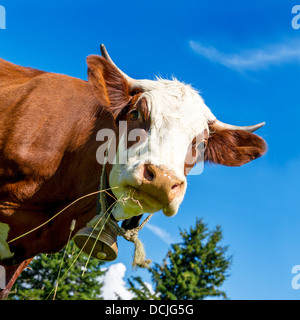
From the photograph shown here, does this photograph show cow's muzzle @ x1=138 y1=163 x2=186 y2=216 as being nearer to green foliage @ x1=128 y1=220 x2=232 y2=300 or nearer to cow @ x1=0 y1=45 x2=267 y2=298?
cow @ x1=0 y1=45 x2=267 y2=298

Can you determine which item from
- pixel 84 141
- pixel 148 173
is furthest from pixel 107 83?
pixel 148 173

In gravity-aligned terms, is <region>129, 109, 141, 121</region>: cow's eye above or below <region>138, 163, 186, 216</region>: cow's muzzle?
above

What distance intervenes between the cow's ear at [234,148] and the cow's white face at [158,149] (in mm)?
592

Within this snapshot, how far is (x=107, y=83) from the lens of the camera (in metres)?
4.99

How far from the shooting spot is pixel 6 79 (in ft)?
18.9

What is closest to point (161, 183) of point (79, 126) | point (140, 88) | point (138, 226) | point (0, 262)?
point (138, 226)

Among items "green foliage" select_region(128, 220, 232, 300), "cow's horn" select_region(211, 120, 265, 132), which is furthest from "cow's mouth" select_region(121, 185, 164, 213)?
"green foliage" select_region(128, 220, 232, 300)

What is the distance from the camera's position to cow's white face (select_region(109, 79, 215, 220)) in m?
3.72

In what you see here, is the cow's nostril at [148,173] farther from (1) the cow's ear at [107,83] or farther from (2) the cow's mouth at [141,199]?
(1) the cow's ear at [107,83]

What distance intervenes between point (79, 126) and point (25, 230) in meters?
1.42

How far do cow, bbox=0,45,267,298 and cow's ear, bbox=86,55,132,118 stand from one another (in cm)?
1

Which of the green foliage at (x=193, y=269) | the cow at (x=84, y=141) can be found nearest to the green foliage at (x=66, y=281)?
the green foliage at (x=193, y=269)

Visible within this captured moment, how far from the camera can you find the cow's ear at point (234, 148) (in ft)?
17.3

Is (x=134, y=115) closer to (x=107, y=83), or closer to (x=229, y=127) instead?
(x=107, y=83)
